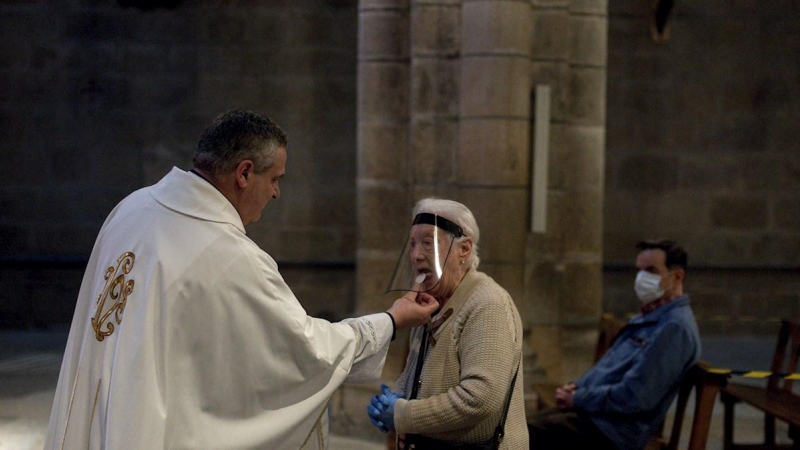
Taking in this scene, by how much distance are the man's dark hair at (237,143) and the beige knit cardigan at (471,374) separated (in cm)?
74

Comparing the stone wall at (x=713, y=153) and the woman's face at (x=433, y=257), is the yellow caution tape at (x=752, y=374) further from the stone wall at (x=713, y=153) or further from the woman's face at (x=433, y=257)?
the stone wall at (x=713, y=153)

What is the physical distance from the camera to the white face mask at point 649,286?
4.27 meters

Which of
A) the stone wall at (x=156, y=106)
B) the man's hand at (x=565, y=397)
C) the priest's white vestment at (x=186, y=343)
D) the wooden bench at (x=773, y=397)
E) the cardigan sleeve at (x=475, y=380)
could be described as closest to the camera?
the priest's white vestment at (x=186, y=343)

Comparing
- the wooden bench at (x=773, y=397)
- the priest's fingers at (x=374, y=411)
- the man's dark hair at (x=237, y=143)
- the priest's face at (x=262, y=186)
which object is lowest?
the wooden bench at (x=773, y=397)

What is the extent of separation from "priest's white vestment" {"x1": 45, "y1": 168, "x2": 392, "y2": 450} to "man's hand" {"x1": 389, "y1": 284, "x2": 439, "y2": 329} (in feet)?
0.86

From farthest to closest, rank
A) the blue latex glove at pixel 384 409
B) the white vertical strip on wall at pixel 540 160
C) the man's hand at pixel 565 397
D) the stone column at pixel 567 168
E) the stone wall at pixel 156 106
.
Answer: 1. the stone wall at pixel 156 106
2. the stone column at pixel 567 168
3. the white vertical strip on wall at pixel 540 160
4. the man's hand at pixel 565 397
5. the blue latex glove at pixel 384 409

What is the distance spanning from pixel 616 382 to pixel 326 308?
15.5 ft

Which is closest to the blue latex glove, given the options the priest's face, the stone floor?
the priest's face

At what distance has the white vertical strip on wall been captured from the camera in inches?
212

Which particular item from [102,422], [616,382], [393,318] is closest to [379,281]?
[616,382]

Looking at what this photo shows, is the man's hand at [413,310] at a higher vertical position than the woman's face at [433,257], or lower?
lower

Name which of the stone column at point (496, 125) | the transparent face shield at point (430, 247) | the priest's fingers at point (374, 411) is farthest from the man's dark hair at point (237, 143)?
the stone column at point (496, 125)

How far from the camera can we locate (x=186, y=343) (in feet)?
8.25

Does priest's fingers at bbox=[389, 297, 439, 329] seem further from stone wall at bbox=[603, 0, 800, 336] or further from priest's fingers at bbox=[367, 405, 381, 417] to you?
stone wall at bbox=[603, 0, 800, 336]
